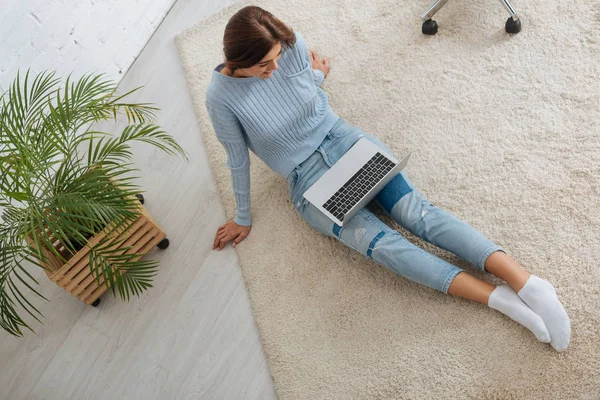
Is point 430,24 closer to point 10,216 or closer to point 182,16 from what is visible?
point 182,16

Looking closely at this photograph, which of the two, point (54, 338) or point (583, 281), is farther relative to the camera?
point (54, 338)

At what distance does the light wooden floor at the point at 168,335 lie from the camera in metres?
1.81

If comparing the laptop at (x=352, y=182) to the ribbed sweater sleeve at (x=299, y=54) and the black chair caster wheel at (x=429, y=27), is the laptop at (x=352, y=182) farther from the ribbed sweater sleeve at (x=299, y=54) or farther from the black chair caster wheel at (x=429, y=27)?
the black chair caster wheel at (x=429, y=27)

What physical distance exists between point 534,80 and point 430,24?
1.57 feet

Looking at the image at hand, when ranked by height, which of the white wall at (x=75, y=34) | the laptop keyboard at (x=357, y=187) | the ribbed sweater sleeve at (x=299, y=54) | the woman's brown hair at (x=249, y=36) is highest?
the white wall at (x=75, y=34)

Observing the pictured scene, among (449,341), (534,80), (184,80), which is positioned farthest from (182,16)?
(449,341)

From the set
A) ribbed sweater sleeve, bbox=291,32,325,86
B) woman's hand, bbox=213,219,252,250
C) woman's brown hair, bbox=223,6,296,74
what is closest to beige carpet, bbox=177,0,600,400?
woman's hand, bbox=213,219,252,250

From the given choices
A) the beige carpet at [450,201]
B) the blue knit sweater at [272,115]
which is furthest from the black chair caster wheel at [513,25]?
the blue knit sweater at [272,115]

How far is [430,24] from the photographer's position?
7.22 ft

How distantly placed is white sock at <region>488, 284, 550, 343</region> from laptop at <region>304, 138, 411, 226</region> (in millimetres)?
479

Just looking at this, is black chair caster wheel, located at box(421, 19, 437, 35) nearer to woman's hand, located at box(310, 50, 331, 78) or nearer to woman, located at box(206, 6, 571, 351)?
woman's hand, located at box(310, 50, 331, 78)

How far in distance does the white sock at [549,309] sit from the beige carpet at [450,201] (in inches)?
2.2

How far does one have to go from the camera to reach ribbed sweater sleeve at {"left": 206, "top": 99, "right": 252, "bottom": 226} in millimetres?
1596

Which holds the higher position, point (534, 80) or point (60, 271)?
point (60, 271)
